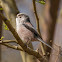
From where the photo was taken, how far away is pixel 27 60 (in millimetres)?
3625

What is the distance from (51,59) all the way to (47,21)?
874mm

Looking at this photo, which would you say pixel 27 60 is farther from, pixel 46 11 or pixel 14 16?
pixel 46 11

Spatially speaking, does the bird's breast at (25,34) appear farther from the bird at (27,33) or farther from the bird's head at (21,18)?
the bird's head at (21,18)

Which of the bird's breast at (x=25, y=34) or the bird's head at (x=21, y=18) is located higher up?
the bird's head at (x=21, y=18)

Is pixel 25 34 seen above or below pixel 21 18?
below

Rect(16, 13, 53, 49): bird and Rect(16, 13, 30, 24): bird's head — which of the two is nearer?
Rect(16, 13, 53, 49): bird

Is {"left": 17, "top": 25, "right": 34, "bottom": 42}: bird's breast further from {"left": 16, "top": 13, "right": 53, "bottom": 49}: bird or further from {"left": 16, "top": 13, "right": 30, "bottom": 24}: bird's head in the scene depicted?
{"left": 16, "top": 13, "right": 30, "bottom": 24}: bird's head

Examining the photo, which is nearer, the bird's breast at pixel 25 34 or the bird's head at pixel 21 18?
the bird's breast at pixel 25 34

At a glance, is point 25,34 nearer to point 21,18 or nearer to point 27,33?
point 27,33

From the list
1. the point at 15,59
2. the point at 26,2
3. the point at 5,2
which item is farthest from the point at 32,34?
the point at 26,2

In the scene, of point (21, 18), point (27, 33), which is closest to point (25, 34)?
point (27, 33)

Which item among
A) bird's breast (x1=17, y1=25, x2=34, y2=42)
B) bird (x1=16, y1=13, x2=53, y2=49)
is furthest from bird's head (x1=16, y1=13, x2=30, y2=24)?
bird's breast (x1=17, y1=25, x2=34, y2=42)

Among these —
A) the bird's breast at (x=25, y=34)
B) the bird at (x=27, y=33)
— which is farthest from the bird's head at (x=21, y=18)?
the bird's breast at (x=25, y=34)

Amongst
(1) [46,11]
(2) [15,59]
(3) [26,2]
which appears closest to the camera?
(1) [46,11]
